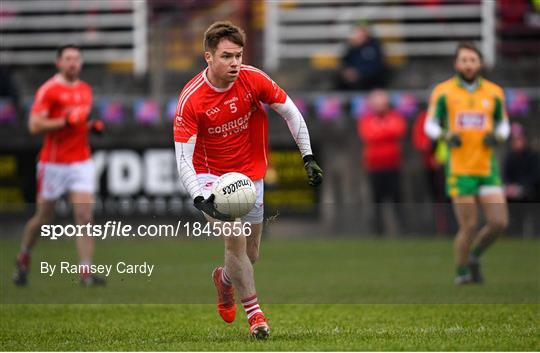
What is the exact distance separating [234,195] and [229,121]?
2.52 ft

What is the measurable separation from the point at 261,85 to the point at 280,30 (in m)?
14.7

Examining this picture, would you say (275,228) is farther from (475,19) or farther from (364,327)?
(364,327)

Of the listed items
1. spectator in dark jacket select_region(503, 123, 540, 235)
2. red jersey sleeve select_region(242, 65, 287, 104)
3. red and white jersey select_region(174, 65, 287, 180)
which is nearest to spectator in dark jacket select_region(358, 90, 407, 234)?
spectator in dark jacket select_region(503, 123, 540, 235)

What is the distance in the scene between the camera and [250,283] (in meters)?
9.14

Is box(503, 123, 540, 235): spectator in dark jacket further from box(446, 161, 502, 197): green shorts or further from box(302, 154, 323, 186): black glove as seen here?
box(302, 154, 323, 186): black glove

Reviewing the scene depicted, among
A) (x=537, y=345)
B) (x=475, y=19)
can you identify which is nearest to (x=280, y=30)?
(x=475, y=19)

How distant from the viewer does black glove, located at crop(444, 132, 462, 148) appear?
524 inches

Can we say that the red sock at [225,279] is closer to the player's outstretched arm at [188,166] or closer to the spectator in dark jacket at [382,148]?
the player's outstretched arm at [188,166]

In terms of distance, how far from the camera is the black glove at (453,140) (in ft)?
43.7

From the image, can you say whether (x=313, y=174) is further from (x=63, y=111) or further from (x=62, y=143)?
(x=62, y=143)

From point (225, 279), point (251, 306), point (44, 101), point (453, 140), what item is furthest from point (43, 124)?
point (251, 306)

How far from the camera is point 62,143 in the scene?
1437 centimetres

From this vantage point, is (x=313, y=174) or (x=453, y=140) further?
(x=453, y=140)

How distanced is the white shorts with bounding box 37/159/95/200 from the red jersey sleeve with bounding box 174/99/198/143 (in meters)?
5.49
